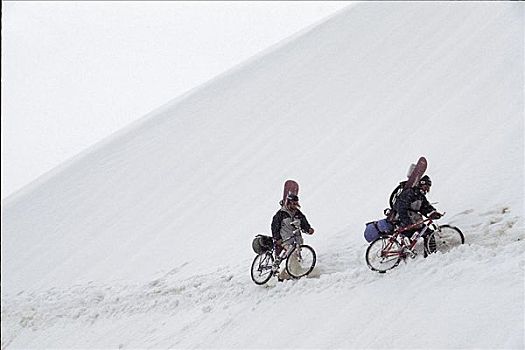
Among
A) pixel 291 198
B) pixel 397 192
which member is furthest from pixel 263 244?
pixel 397 192

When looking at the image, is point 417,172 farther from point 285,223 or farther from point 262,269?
point 262,269

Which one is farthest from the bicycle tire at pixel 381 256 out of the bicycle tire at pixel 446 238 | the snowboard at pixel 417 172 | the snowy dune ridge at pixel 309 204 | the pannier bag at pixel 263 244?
Answer: the pannier bag at pixel 263 244

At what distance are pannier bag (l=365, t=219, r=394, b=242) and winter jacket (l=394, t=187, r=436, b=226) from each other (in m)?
0.18

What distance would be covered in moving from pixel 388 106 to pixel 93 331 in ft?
30.6

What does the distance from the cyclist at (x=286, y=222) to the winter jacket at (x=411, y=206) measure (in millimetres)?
1414

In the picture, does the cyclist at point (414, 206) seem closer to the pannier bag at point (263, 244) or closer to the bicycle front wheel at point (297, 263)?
the bicycle front wheel at point (297, 263)

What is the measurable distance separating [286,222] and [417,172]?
6.55 feet

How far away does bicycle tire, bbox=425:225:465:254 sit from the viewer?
27.8 feet

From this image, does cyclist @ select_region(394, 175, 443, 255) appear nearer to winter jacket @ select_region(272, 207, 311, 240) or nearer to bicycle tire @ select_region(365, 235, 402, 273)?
bicycle tire @ select_region(365, 235, 402, 273)

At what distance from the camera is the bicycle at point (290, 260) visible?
30.7 feet

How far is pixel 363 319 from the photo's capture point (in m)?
7.76

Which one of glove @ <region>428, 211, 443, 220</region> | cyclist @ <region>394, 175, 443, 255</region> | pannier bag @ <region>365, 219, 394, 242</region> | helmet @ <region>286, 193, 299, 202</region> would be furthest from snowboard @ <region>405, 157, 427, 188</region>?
helmet @ <region>286, 193, 299, 202</region>

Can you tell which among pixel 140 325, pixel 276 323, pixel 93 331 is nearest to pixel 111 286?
pixel 93 331

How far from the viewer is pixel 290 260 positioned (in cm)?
944
